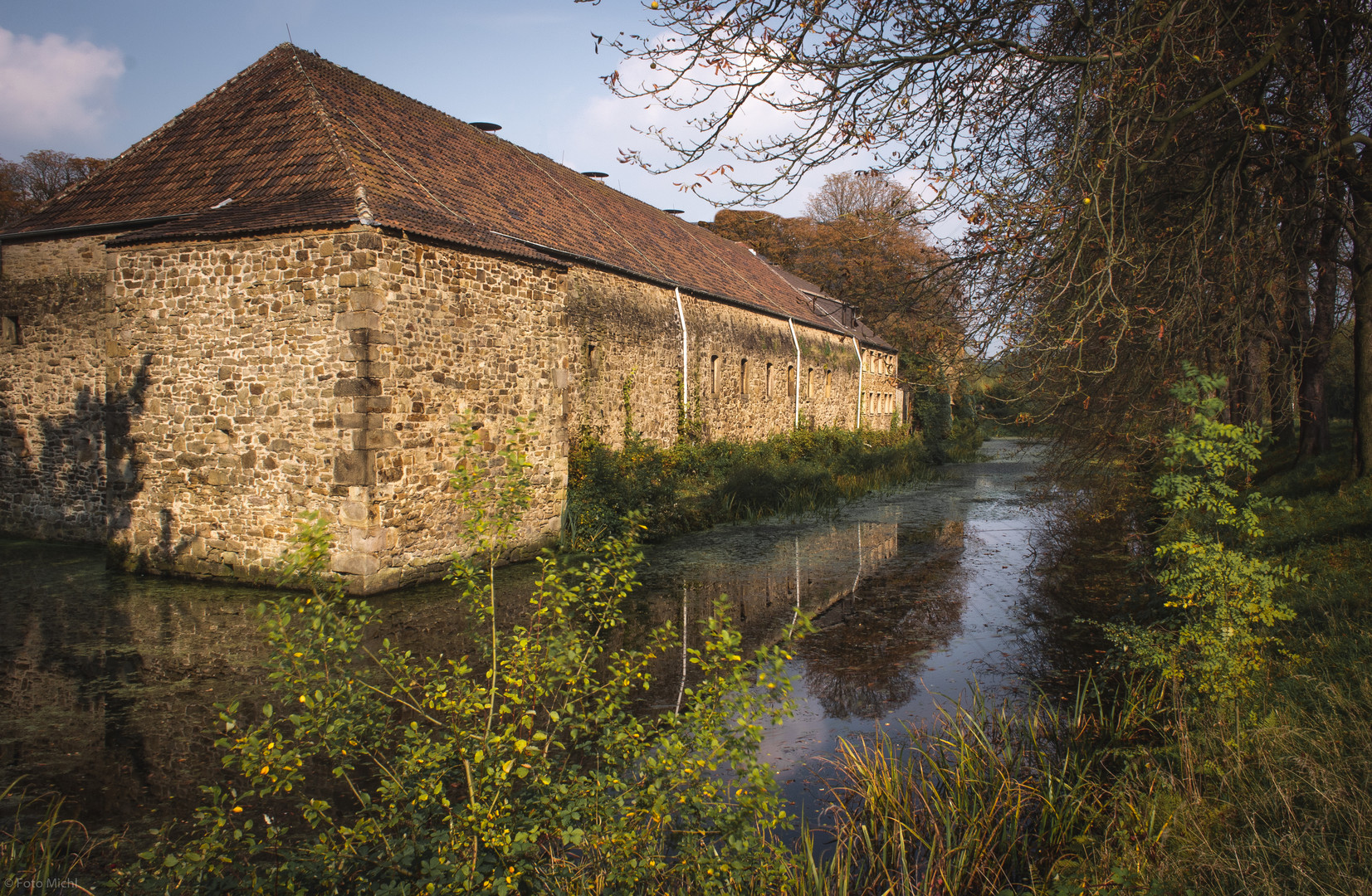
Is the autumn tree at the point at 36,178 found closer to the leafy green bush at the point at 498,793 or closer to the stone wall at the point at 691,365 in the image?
the stone wall at the point at 691,365

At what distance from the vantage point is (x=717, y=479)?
632 inches

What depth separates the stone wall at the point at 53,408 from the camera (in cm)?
1198

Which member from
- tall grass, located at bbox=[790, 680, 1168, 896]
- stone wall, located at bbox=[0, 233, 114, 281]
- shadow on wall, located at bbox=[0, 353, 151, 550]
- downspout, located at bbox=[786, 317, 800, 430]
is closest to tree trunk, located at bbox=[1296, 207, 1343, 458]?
tall grass, located at bbox=[790, 680, 1168, 896]

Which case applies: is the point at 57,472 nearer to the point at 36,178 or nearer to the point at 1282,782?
the point at 1282,782

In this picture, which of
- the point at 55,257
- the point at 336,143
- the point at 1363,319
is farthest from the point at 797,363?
the point at 55,257

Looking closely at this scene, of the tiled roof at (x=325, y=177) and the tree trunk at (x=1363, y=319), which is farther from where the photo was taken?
the tiled roof at (x=325, y=177)

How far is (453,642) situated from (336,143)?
671cm

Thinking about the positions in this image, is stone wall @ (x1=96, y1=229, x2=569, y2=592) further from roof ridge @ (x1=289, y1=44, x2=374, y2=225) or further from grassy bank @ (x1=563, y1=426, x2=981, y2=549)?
grassy bank @ (x1=563, y1=426, x2=981, y2=549)

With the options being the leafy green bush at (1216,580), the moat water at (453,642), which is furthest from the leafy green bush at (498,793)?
the leafy green bush at (1216,580)

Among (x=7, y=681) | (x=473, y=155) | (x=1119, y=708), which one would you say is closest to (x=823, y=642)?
(x=1119, y=708)

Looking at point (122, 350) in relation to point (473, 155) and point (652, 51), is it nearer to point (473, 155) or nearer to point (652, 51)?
point (473, 155)

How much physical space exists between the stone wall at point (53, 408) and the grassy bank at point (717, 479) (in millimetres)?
7204

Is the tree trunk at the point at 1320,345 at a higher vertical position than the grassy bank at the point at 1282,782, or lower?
higher

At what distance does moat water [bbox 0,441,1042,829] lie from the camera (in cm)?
489
